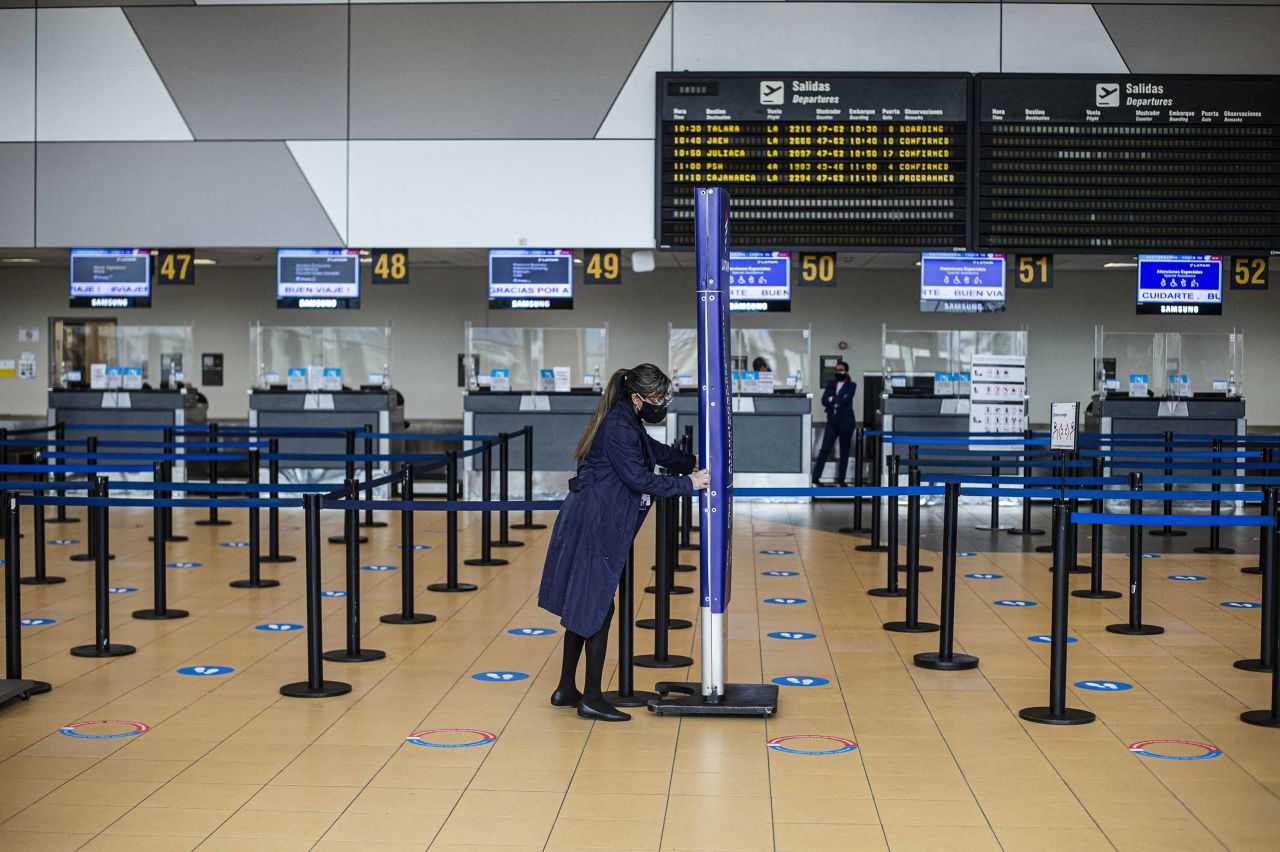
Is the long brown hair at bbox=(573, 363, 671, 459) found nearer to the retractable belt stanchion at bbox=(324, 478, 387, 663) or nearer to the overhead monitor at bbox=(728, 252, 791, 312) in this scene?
the retractable belt stanchion at bbox=(324, 478, 387, 663)

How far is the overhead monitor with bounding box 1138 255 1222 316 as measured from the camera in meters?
12.8

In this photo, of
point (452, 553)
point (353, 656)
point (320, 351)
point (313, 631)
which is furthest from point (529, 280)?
point (313, 631)

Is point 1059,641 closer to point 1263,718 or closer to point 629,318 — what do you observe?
point 1263,718

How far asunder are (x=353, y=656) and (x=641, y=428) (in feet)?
7.15

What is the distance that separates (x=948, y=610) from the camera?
7070 mm

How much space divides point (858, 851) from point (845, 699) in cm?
206

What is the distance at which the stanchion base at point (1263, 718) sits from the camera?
5762mm

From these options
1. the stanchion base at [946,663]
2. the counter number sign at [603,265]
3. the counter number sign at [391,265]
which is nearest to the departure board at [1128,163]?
the counter number sign at [603,265]

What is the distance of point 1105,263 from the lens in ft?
51.3

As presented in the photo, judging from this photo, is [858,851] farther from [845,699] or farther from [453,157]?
[453,157]

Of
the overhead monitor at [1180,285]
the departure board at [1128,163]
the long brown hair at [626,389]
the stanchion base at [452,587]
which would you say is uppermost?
the departure board at [1128,163]

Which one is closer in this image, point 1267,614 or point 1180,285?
point 1267,614

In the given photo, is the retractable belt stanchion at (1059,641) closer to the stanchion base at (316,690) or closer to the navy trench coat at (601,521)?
the navy trench coat at (601,521)

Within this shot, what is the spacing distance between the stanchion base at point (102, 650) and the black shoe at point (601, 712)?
2.67m
